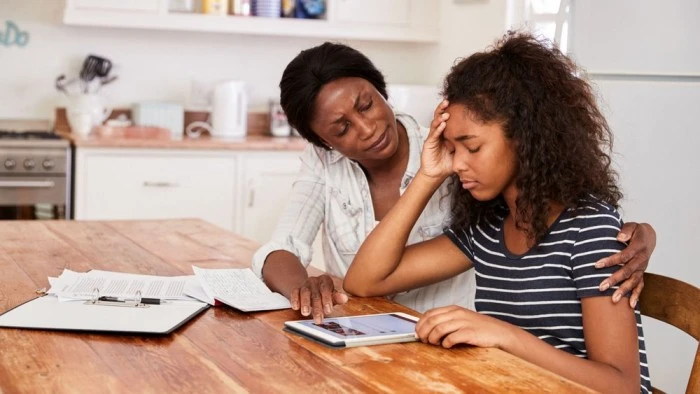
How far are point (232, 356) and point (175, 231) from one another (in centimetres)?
124

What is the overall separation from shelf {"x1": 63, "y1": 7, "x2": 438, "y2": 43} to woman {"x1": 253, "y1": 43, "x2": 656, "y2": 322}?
2320mm

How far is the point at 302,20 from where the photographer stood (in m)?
4.70

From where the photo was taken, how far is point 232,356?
1.55 metres

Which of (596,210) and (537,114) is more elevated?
(537,114)

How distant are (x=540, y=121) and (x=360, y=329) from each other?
18.9 inches

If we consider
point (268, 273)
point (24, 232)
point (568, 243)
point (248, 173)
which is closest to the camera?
point (568, 243)

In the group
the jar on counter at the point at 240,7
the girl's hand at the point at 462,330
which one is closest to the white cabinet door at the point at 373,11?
the jar on counter at the point at 240,7

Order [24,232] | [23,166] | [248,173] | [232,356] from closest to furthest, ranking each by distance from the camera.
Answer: [232,356] < [24,232] < [23,166] < [248,173]

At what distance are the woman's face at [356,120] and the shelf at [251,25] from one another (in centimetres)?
248

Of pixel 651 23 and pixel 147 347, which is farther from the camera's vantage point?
pixel 651 23

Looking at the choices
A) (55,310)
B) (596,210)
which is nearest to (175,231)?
(55,310)

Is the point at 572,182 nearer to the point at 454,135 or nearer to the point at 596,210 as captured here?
the point at 596,210

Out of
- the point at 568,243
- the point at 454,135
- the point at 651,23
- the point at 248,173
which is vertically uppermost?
the point at 651,23

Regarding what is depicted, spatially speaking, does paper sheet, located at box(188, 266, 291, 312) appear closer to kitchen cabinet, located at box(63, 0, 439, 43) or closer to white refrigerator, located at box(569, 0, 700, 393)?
white refrigerator, located at box(569, 0, 700, 393)
